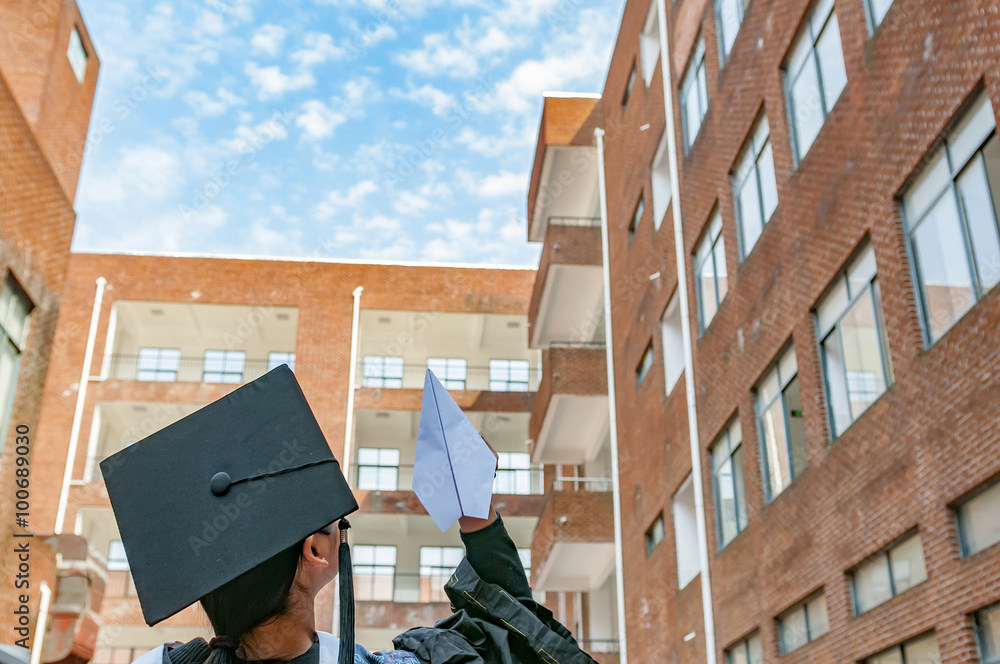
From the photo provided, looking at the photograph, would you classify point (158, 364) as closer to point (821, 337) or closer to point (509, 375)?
point (509, 375)

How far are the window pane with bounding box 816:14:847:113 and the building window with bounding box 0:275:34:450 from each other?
1082 cm

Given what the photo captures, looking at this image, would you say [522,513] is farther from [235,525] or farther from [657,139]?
[235,525]

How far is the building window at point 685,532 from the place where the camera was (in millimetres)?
19094

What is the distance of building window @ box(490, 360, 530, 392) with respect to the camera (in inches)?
1592

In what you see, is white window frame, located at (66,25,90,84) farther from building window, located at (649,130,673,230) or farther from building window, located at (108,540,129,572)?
building window, located at (108,540,129,572)

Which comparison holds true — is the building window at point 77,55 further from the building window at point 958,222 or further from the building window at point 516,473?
the building window at point 516,473

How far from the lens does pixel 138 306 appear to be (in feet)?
122


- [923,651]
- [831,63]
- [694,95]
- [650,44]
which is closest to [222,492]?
[923,651]

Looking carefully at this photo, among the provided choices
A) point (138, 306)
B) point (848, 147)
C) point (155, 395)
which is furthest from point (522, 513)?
point (848, 147)

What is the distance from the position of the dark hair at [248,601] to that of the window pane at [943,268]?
8.84 meters

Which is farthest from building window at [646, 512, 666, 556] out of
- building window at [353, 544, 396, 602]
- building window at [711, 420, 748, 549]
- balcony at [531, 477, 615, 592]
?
building window at [353, 544, 396, 602]

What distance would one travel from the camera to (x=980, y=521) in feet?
31.0

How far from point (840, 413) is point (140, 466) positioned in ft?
37.3

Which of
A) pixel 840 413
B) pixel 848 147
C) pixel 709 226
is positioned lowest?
pixel 840 413
